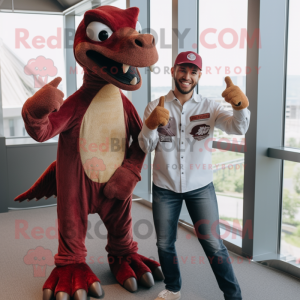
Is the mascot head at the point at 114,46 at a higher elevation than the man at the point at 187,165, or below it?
higher

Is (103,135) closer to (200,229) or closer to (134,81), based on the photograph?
(134,81)

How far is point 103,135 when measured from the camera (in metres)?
2.07

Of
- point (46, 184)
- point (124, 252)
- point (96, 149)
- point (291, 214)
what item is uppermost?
point (96, 149)

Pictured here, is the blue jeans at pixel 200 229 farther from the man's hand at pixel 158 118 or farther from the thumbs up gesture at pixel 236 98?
the thumbs up gesture at pixel 236 98

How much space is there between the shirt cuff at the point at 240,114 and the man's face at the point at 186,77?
0.28 meters

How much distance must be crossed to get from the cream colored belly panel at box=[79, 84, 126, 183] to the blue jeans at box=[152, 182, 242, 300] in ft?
1.11

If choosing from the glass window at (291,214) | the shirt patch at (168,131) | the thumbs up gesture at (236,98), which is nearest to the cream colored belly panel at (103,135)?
the shirt patch at (168,131)

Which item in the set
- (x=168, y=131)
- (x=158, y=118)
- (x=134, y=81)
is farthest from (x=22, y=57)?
(x=158, y=118)

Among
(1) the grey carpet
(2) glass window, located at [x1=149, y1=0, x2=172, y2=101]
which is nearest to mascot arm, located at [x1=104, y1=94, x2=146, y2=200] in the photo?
(1) the grey carpet

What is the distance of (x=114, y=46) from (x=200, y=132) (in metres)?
0.63

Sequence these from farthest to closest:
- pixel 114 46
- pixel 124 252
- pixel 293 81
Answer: pixel 293 81
pixel 124 252
pixel 114 46

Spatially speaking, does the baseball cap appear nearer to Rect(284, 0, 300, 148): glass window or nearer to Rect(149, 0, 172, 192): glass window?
Rect(284, 0, 300, 148): glass window

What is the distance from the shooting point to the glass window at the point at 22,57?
4711 millimetres

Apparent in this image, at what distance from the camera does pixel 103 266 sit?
2535mm
